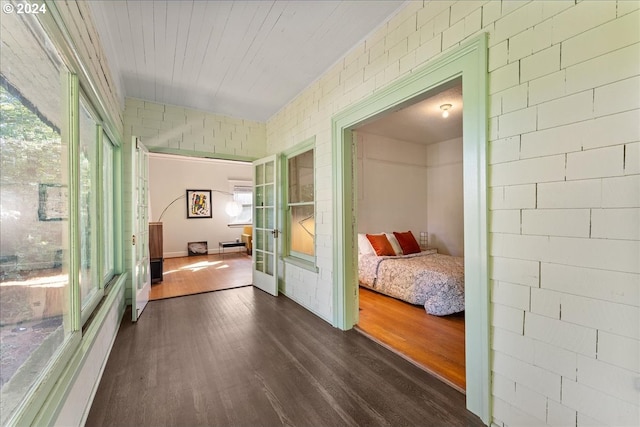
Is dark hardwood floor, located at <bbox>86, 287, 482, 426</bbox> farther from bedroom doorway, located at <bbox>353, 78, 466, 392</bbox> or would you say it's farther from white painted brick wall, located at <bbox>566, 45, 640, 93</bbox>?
white painted brick wall, located at <bbox>566, 45, 640, 93</bbox>

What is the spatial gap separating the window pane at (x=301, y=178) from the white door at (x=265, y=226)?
0.26m

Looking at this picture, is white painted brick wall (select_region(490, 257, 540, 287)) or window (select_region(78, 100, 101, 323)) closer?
white painted brick wall (select_region(490, 257, 540, 287))

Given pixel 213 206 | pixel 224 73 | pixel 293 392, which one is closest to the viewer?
pixel 293 392

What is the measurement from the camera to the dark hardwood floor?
1.65 meters

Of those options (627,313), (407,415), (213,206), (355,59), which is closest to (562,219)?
(627,313)

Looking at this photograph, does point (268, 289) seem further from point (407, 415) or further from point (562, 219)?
point (562, 219)

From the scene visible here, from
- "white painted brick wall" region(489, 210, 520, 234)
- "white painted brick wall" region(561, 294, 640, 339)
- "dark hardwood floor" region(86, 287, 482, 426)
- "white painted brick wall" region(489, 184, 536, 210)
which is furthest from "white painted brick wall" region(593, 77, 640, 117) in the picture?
"dark hardwood floor" region(86, 287, 482, 426)

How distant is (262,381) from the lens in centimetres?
199

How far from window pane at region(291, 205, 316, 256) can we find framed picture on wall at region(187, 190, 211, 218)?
5242 mm

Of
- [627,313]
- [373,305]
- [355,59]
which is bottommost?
[373,305]

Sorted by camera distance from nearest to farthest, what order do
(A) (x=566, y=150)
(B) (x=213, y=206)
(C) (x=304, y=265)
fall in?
(A) (x=566, y=150), (C) (x=304, y=265), (B) (x=213, y=206)

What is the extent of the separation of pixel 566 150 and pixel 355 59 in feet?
6.60

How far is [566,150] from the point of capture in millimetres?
1254

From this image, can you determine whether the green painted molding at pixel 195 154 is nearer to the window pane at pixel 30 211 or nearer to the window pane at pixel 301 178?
the window pane at pixel 301 178
